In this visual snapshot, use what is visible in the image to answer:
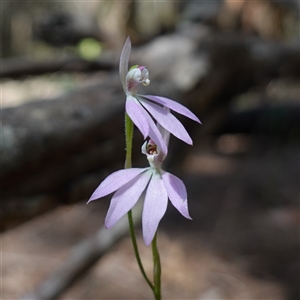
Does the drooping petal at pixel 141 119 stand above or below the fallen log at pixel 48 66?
above

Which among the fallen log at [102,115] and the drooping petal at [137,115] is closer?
the drooping petal at [137,115]

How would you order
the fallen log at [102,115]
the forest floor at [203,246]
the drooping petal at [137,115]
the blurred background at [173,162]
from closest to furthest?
the drooping petal at [137,115], the fallen log at [102,115], the blurred background at [173,162], the forest floor at [203,246]

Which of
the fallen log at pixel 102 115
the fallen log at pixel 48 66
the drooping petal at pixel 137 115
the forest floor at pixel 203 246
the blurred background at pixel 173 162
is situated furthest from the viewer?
the forest floor at pixel 203 246

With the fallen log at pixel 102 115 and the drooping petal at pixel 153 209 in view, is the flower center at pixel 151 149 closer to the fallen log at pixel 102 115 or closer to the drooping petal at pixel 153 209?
the drooping petal at pixel 153 209

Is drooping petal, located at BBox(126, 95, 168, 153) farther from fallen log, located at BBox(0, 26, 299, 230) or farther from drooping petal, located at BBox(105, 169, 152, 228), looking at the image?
fallen log, located at BBox(0, 26, 299, 230)

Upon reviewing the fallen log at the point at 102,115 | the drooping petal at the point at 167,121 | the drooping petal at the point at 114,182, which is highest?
the drooping petal at the point at 167,121

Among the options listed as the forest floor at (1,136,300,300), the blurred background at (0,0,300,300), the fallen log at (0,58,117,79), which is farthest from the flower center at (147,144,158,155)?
the fallen log at (0,58,117,79)

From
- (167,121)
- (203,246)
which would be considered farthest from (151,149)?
(203,246)

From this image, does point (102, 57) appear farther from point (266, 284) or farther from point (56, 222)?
point (266, 284)

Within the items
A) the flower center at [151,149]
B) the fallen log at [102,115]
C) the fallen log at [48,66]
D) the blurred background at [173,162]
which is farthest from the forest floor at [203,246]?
the flower center at [151,149]
